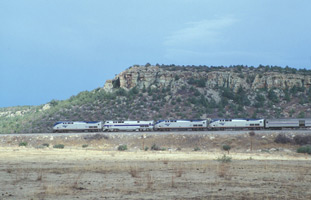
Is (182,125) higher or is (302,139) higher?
(182,125)

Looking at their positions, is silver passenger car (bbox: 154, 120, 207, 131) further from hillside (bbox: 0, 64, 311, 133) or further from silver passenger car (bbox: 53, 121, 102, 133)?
hillside (bbox: 0, 64, 311, 133)

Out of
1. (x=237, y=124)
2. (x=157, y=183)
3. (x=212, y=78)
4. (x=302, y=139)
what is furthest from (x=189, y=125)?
(x=157, y=183)

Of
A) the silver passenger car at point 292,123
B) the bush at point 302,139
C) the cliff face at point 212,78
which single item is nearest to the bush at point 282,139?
the bush at point 302,139

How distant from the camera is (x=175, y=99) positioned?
10306 cm

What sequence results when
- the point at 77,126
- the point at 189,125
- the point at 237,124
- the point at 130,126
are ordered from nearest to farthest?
1. the point at 237,124
2. the point at 189,125
3. the point at 130,126
4. the point at 77,126

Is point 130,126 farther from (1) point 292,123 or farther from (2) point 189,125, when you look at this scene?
(1) point 292,123

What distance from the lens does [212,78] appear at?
11206 cm

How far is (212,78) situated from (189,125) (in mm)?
37854

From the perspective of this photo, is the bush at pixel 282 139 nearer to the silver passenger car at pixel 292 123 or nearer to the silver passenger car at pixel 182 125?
the silver passenger car at pixel 292 123

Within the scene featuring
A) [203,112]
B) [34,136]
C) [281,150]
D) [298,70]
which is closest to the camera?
[281,150]

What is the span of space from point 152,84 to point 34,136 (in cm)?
4627

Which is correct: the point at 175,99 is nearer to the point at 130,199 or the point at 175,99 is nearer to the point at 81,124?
the point at 81,124

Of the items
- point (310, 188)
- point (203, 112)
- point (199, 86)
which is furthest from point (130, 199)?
point (199, 86)

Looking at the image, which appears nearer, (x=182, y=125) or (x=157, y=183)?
(x=157, y=183)
